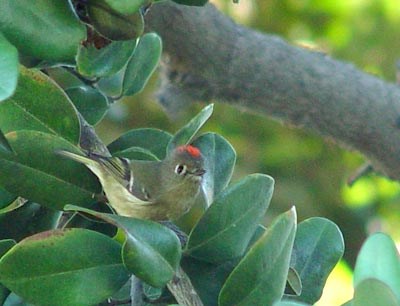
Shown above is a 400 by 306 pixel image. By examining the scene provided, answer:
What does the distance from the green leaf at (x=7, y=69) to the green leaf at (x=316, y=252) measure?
0.41 meters

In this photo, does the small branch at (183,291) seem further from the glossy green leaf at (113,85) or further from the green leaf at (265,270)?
the glossy green leaf at (113,85)

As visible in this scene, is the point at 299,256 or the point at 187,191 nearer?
the point at 299,256

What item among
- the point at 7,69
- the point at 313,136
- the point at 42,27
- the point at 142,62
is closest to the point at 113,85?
the point at 142,62

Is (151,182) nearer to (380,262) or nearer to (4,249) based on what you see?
(4,249)

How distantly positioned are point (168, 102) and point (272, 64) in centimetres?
24

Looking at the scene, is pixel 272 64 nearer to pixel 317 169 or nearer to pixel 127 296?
pixel 127 296

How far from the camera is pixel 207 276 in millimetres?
1040

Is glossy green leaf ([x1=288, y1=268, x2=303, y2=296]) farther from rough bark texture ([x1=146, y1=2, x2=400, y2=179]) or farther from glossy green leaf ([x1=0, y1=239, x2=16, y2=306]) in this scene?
rough bark texture ([x1=146, y1=2, x2=400, y2=179])

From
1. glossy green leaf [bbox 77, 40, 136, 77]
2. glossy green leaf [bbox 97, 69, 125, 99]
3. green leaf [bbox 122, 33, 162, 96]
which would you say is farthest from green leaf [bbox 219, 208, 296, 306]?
glossy green leaf [bbox 97, 69, 125, 99]

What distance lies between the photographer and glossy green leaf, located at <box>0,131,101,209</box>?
1054 mm

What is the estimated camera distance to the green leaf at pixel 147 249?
0.95 m

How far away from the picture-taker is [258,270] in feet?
3.13

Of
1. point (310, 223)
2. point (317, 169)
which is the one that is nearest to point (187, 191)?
point (310, 223)

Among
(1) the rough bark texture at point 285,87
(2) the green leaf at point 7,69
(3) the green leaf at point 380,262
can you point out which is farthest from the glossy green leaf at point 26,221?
(1) the rough bark texture at point 285,87
